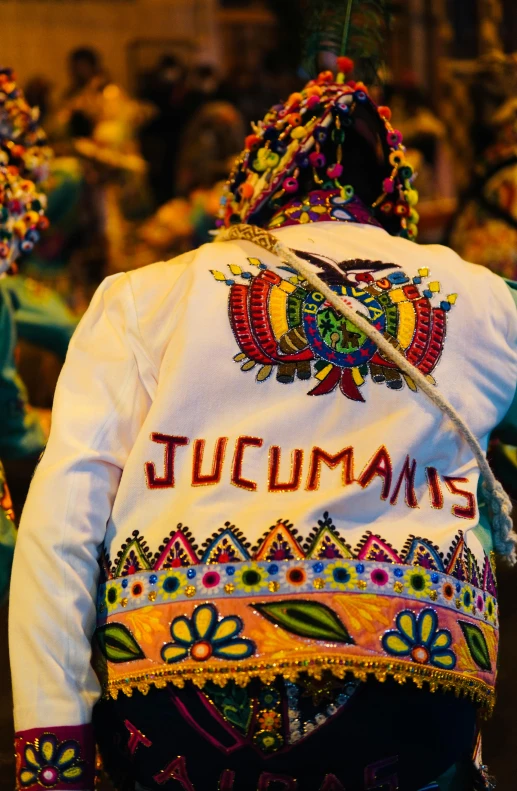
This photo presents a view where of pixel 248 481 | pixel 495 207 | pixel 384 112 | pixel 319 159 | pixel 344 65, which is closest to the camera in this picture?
pixel 248 481

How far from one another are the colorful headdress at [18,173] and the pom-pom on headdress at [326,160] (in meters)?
0.64

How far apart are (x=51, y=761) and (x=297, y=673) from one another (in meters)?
0.31

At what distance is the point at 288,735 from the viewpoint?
1.33 m

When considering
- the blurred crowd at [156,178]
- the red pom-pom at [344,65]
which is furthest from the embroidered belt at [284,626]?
the blurred crowd at [156,178]

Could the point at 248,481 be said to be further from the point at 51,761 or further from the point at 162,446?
the point at 51,761

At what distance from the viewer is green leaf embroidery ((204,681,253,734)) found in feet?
4.37

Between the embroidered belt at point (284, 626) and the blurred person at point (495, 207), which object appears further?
the blurred person at point (495, 207)

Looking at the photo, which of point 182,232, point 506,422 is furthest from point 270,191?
point 182,232

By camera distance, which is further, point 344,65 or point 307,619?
point 344,65

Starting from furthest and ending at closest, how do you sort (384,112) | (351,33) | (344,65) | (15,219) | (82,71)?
(82,71)
(15,219)
(351,33)
(344,65)
(384,112)

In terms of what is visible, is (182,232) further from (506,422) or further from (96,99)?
(506,422)

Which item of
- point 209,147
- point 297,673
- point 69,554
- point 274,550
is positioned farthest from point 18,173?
point 209,147

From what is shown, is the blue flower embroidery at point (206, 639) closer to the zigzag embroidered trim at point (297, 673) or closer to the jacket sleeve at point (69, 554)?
the zigzag embroidered trim at point (297, 673)

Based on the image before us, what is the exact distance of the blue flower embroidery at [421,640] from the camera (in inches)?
53.1
